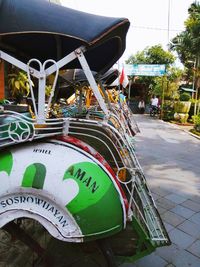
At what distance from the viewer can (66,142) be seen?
1.84m

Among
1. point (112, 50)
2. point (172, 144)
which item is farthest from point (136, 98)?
point (112, 50)

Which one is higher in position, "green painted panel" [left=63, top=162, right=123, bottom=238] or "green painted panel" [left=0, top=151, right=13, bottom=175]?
"green painted panel" [left=0, top=151, right=13, bottom=175]

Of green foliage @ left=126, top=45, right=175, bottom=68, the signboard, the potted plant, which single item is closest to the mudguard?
the potted plant

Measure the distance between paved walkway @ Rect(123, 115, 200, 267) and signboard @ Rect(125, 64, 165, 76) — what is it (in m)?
7.95

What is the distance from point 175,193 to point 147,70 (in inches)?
509

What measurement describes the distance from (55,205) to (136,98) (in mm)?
21839

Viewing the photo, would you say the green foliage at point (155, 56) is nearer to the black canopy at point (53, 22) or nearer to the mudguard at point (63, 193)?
the black canopy at point (53, 22)

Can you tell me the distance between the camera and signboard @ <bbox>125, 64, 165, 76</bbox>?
15.5m

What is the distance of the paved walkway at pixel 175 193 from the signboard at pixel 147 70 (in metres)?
7.95

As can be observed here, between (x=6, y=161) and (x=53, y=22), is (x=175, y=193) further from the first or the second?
(x=53, y=22)

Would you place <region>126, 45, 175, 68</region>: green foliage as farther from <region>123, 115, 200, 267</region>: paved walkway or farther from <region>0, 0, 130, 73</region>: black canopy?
<region>0, 0, 130, 73</region>: black canopy

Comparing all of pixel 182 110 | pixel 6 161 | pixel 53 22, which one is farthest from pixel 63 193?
pixel 182 110

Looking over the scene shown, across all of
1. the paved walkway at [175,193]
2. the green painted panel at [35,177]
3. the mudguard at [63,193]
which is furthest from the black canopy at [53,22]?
the paved walkway at [175,193]

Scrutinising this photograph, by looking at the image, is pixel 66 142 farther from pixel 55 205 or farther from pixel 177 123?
pixel 177 123
